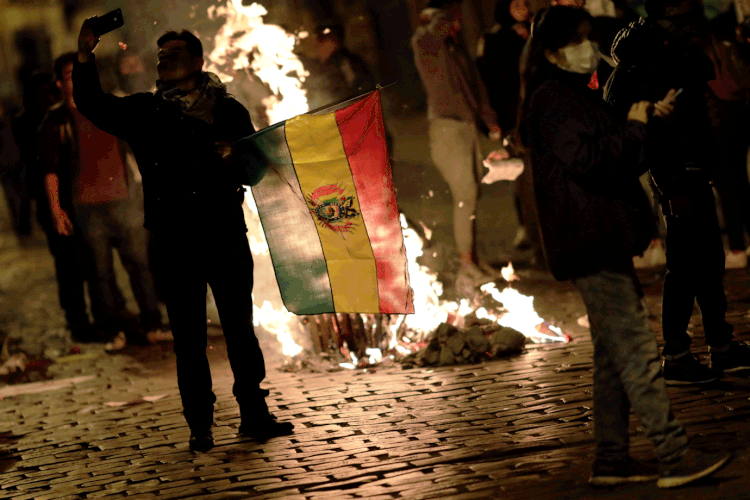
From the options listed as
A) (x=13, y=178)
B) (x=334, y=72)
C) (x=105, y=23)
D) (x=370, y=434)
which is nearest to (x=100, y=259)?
(x=13, y=178)

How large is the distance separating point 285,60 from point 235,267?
4.05 metres

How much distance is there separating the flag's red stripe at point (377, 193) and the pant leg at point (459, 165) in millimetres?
4552

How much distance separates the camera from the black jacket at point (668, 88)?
16.6ft

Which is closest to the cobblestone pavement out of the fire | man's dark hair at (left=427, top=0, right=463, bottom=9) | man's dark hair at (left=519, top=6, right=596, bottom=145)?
man's dark hair at (left=519, top=6, right=596, bottom=145)

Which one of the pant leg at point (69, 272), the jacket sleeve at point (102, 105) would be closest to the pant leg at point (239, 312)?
the jacket sleeve at point (102, 105)

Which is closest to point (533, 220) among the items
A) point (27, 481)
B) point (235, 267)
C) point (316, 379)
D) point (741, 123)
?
point (741, 123)

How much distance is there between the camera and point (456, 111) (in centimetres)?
1044

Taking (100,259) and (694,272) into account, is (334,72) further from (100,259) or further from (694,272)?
(694,272)

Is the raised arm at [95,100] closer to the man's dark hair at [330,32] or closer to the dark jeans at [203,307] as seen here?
the dark jeans at [203,307]

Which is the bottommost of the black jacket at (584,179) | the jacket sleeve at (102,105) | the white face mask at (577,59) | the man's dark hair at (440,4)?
the black jacket at (584,179)

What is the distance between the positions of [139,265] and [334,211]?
537cm

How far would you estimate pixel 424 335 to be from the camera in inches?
324

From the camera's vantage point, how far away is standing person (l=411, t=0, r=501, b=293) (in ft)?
33.9

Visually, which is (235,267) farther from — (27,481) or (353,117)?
(27,481)
